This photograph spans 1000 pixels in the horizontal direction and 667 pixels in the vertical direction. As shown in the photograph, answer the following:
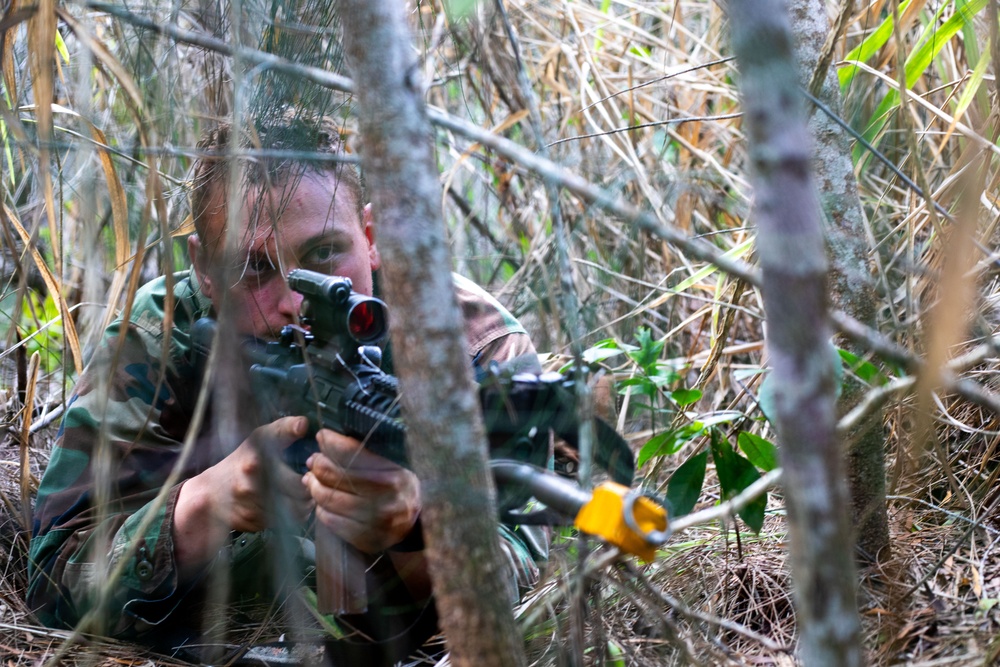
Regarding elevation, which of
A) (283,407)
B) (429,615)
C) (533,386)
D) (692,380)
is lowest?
(429,615)

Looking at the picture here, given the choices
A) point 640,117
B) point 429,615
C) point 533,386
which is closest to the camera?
point 533,386

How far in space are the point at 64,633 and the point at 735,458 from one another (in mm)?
1218

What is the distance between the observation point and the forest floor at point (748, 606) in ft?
2.90

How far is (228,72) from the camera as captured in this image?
1.20 metres

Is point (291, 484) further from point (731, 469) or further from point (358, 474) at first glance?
point (731, 469)

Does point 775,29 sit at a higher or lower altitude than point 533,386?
higher

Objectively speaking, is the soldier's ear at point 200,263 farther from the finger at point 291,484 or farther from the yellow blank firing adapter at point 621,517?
the yellow blank firing adapter at point 621,517

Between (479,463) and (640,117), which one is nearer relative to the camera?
(479,463)

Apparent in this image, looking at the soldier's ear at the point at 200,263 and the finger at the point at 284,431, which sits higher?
the soldier's ear at the point at 200,263

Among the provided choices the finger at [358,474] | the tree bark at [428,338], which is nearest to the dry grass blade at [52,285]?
the finger at [358,474]

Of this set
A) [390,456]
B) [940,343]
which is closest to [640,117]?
[390,456]

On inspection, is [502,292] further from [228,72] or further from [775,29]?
[775,29]

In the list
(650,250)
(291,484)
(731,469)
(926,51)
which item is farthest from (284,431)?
(650,250)

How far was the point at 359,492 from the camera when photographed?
1.18 metres
